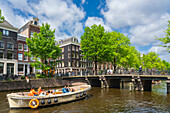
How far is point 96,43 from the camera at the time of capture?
1550 inches

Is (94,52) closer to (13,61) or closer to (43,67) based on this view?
(43,67)

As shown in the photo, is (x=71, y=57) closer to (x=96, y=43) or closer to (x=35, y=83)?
(x=96, y=43)

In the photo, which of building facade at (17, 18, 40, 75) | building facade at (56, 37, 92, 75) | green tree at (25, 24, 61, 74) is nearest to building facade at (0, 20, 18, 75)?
building facade at (17, 18, 40, 75)

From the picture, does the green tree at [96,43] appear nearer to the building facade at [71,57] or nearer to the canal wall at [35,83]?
the canal wall at [35,83]

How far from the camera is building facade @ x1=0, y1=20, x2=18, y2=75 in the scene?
35.1 m

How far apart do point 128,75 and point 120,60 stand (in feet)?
37.5

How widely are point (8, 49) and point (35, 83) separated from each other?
12.2 m

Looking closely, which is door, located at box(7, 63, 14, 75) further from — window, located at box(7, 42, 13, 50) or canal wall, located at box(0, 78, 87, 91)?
canal wall, located at box(0, 78, 87, 91)

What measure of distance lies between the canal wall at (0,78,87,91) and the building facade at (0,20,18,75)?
24.2ft

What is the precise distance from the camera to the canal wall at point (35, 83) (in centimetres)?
2877

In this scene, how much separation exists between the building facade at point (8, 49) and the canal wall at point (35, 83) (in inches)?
291

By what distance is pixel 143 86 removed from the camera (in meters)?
29.6

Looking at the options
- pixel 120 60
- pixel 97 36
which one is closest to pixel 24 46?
pixel 97 36

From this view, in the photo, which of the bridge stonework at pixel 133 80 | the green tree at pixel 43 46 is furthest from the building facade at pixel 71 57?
the green tree at pixel 43 46
